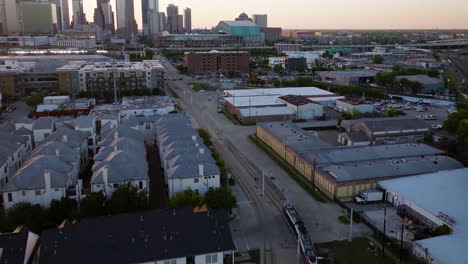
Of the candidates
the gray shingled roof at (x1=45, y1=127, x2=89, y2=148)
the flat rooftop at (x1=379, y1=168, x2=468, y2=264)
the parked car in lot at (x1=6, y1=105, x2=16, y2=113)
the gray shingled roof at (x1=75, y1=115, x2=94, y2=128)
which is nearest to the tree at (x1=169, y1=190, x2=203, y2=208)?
the flat rooftop at (x1=379, y1=168, x2=468, y2=264)

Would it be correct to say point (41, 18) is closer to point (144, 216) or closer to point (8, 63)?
point (8, 63)

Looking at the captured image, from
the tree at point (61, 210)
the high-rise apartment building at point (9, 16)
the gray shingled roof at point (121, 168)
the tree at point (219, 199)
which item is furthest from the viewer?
the high-rise apartment building at point (9, 16)

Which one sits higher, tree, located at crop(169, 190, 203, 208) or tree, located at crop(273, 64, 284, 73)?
tree, located at crop(273, 64, 284, 73)

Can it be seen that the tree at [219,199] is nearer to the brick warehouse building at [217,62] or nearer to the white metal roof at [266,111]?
the white metal roof at [266,111]

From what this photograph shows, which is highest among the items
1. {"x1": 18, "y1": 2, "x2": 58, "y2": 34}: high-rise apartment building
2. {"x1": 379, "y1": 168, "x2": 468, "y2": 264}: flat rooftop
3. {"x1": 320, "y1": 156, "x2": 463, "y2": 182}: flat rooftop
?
{"x1": 18, "y1": 2, "x2": 58, "y2": 34}: high-rise apartment building

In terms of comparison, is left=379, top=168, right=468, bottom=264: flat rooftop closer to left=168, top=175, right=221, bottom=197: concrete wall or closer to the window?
the window

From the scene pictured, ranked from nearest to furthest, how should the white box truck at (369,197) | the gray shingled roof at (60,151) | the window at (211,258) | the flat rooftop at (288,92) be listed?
the window at (211,258) → the white box truck at (369,197) → the gray shingled roof at (60,151) → the flat rooftop at (288,92)

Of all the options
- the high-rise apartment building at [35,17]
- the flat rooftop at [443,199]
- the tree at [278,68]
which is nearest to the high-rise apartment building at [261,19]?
the high-rise apartment building at [35,17]
